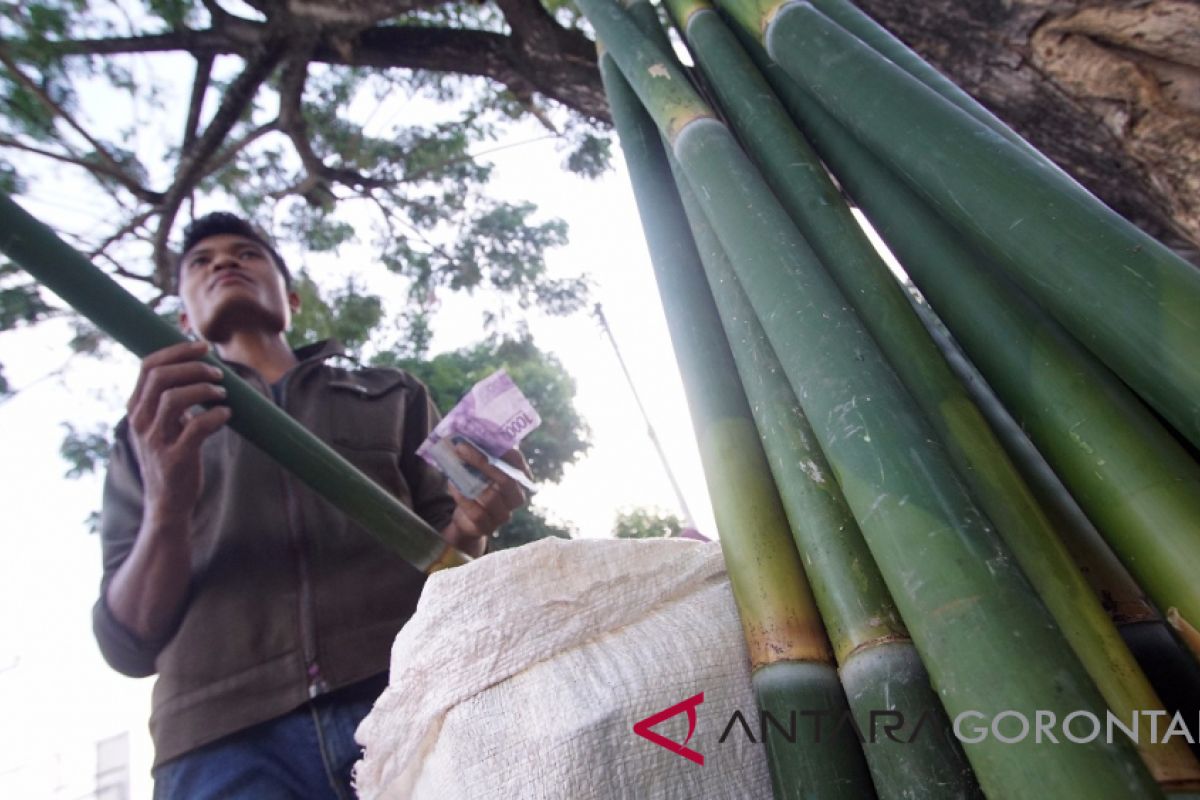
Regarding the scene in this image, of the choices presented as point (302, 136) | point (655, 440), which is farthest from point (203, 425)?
A: point (655, 440)

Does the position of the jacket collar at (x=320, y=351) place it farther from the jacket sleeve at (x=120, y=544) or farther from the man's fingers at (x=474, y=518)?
the man's fingers at (x=474, y=518)

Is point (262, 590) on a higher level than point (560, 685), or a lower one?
higher

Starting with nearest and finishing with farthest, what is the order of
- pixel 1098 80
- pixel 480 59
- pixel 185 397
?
pixel 185 397 < pixel 1098 80 < pixel 480 59

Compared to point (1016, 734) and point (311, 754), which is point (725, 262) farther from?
point (311, 754)

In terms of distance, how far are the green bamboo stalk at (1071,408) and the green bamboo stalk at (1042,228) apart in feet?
0.12

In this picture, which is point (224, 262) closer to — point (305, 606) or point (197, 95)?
point (305, 606)

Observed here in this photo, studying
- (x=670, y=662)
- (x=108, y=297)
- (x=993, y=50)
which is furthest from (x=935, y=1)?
(x=108, y=297)

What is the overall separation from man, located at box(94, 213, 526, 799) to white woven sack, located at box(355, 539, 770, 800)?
50 cm

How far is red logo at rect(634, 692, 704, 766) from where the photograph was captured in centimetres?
70

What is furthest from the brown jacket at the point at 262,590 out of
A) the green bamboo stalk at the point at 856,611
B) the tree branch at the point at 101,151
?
the tree branch at the point at 101,151

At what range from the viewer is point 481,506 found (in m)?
1.49

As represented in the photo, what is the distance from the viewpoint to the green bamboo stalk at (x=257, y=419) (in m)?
1.08

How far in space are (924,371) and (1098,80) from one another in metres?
1.00

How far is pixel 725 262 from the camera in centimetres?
91
